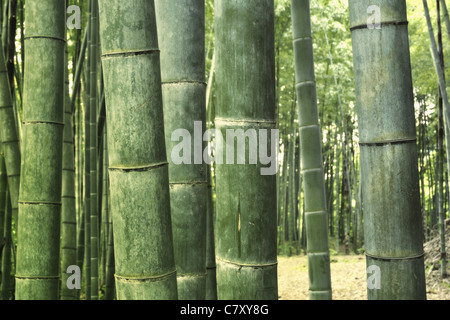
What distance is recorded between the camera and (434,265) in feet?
17.0

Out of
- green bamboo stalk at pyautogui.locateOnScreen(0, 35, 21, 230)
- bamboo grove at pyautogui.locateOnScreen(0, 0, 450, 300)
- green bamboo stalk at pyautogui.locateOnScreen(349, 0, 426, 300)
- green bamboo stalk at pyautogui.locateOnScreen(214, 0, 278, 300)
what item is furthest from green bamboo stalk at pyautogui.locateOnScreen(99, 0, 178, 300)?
green bamboo stalk at pyautogui.locateOnScreen(0, 35, 21, 230)

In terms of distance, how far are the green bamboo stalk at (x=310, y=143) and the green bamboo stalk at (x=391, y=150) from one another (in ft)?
3.00

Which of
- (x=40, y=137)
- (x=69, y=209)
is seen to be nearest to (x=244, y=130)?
(x=40, y=137)

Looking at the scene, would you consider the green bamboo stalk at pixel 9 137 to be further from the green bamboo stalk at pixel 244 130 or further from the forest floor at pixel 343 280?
the forest floor at pixel 343 280

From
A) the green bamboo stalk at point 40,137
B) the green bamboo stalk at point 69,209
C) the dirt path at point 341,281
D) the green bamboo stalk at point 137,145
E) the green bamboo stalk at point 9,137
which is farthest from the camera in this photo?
the dirt path at point 341,281

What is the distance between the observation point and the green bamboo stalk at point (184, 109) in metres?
1.21

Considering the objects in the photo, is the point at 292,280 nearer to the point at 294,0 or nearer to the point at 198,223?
the point at 294,0

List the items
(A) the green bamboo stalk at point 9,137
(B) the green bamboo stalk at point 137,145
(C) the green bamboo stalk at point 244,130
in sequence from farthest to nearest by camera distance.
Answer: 1. (A) the green bamboo stalk at point 9,137
2. (C) the green bamboo stalk at point 244,130
3. (B) the green bamboo stalk at point 137,145

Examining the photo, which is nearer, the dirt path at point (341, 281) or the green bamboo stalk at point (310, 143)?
the green bamboo stalk at point (310, 143)

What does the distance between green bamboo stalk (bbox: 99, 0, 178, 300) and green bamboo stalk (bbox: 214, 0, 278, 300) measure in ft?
0.57

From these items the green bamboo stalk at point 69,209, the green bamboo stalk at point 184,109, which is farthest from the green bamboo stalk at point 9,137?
the green bamboo stalk at point 184,109

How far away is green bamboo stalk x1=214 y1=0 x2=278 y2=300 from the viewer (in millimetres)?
1011

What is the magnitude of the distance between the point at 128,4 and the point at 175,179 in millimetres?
487
